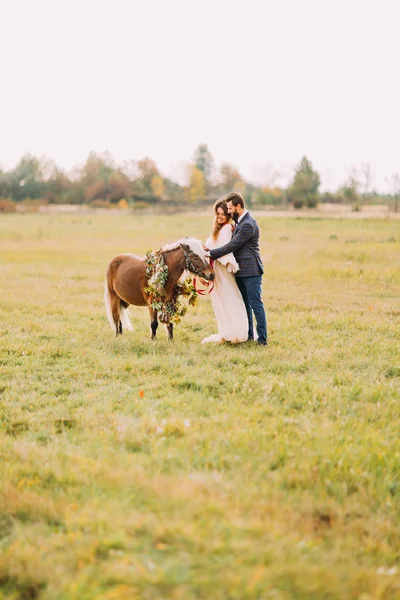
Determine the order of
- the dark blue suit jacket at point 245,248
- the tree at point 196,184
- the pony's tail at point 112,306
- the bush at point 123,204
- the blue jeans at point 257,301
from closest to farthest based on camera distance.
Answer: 1. the dark blue suit jacket at point 245,248
2. the blue jeans at point 257,301
3. the pony's tail at point 112,306
4. the bush at point 123,204
5. the tree at point 196,184

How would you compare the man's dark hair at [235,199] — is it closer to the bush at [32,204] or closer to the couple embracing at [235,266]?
the couple embracing at [235,266]

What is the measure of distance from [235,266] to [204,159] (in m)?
105

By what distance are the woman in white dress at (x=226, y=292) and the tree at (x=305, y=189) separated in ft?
213

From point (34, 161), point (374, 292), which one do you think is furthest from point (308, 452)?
point (34, 161)

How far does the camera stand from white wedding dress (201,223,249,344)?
8.91m

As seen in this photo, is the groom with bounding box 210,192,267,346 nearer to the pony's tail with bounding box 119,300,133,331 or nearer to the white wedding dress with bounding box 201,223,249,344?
the white wedding dress with bounding box 201,223,249,344

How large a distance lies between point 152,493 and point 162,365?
144 inches

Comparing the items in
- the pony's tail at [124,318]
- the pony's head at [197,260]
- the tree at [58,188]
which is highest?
the tree at [58,188]

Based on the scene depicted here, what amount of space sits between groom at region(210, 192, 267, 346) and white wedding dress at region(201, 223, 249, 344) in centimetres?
15

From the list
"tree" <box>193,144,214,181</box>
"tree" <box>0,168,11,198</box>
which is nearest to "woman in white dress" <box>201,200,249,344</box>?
"tree" <box>0,168,11,198</box>

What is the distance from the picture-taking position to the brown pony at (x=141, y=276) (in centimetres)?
839

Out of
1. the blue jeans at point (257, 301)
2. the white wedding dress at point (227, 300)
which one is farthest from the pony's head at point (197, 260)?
the blue jeans at point (257, 301)

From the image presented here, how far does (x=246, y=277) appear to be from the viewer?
9.01 meters

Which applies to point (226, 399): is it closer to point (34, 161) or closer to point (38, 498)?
point (38, 498)
